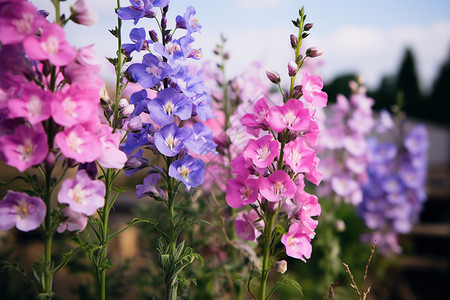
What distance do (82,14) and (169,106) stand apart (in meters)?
0.31

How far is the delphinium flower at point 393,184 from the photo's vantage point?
11.3 ft

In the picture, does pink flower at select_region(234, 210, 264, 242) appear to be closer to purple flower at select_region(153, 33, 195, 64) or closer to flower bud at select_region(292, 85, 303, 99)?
flower bud at select_region(292, 85, 303, 99)

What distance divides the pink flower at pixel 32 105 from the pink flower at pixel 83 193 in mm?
165

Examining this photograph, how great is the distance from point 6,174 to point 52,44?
150 inches

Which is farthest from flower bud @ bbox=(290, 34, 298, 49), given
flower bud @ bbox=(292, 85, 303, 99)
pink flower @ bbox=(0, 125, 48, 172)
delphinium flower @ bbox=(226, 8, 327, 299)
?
pink flower @ bbox=(0, 125, 48, 172)

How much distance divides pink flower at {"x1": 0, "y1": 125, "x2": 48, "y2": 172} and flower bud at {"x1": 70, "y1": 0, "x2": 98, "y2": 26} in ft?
0.94

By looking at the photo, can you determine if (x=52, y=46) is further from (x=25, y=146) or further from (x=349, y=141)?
(x=349, y=141)

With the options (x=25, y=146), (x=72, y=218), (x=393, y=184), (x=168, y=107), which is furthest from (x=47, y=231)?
(x=393, y=184)

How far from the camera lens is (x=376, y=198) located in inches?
144

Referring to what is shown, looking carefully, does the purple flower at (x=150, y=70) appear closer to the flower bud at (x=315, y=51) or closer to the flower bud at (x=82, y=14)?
the flower bud at (x=82, y=14)

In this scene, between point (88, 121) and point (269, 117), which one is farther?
point (269, 117)

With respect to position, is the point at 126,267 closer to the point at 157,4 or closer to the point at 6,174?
the point at 157,4

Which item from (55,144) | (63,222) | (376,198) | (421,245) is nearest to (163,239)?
(63,222)

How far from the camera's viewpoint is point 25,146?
0.91 meters
